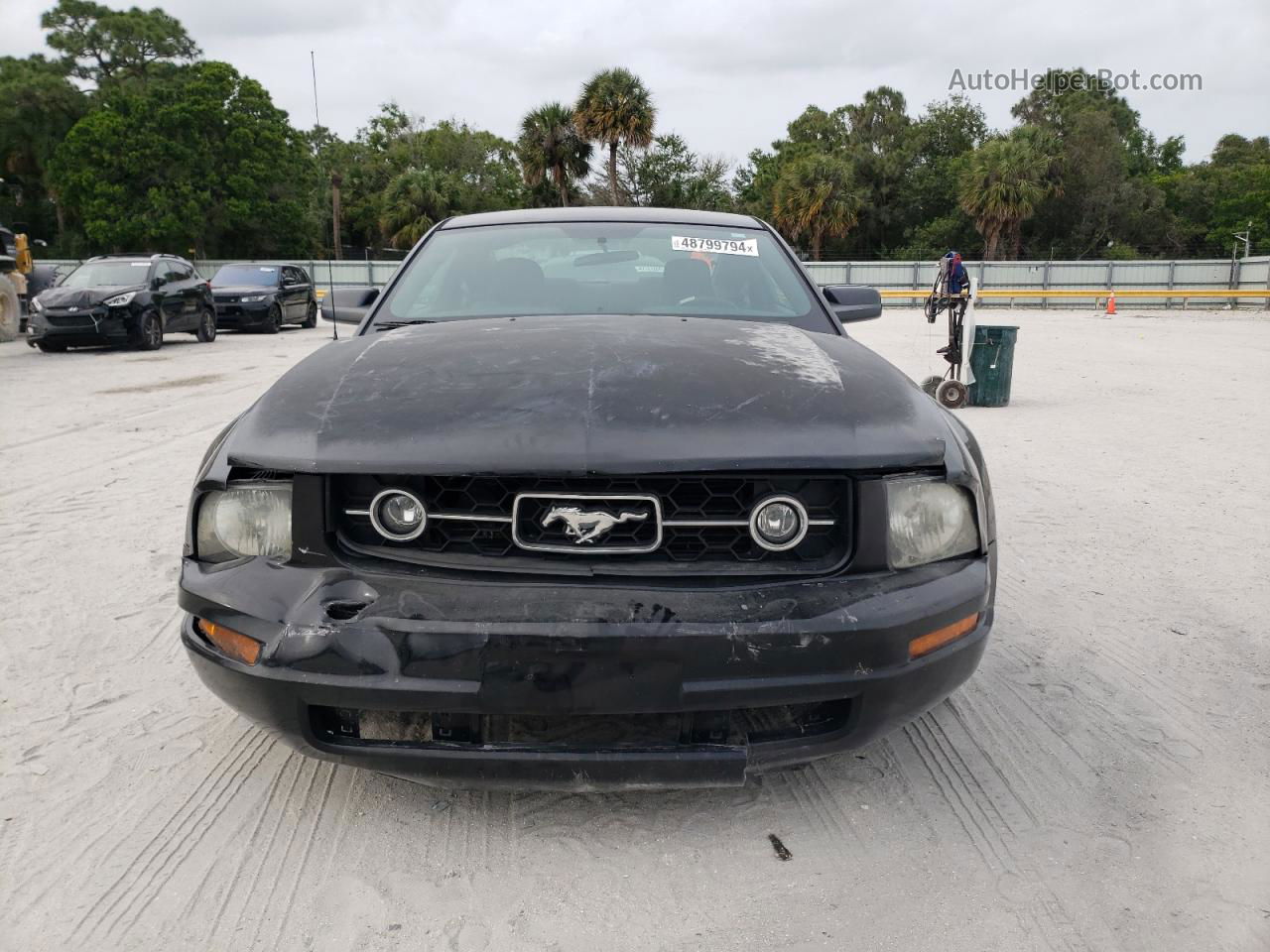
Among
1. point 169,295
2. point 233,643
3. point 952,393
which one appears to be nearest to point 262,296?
point 169,295

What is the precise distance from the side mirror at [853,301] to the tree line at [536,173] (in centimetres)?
3798

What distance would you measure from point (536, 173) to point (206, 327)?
90.6 feet

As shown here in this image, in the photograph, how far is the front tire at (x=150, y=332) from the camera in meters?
15.0

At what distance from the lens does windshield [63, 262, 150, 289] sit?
14.9 metres

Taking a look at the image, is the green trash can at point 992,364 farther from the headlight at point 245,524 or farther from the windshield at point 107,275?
the windshield at point 107,275

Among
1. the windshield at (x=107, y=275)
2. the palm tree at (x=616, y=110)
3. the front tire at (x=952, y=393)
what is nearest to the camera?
the front tire at (x=952, y=393)

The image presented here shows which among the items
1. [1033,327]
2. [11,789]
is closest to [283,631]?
[11,789]

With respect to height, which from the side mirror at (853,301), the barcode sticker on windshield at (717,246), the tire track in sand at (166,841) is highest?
the barcode sticker on windshield at (717,246)

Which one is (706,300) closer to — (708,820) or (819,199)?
(708,820)

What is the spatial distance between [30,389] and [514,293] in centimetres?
956

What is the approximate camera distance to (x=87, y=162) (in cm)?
4134

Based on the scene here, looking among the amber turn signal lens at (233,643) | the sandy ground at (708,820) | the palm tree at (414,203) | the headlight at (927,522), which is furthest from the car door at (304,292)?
the palm tree at (414,203)

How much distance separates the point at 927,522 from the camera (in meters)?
2.16

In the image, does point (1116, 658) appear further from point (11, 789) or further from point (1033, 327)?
point (1033, 327)
